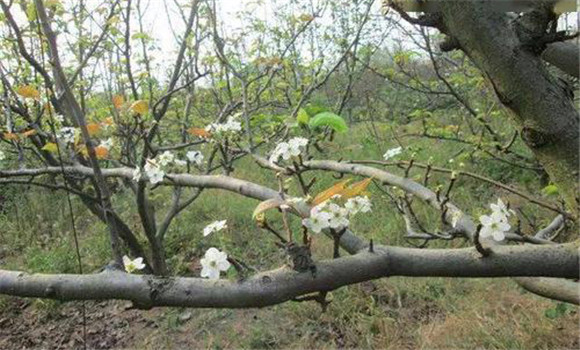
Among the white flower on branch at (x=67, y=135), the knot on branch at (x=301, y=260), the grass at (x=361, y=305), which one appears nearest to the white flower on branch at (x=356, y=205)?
the knot on branch at (x=301, y=260)

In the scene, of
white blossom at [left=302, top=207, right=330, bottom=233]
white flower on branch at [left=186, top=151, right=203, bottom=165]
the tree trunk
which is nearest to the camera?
the tree trunk

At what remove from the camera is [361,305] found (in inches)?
137

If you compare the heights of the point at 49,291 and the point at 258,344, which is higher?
the point at 49,291

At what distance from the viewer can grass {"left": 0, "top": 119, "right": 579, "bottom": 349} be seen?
299 centimetres

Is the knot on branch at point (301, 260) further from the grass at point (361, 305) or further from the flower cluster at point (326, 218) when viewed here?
the grass at point (361, 305)

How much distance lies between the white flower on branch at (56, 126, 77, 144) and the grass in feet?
4.32

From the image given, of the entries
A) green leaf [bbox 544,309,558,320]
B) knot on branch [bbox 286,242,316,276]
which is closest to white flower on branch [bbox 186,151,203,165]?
green leaf [bbox 544,309,558,320]

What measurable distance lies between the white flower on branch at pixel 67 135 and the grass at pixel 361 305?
51.9 inches

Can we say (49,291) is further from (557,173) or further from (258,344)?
(258,344)

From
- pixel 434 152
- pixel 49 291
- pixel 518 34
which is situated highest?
pixel 518 34

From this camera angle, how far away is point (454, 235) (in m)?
1.18

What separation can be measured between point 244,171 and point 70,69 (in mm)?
2389

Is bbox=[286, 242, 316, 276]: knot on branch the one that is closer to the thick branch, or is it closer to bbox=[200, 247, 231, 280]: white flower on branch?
the thick branch

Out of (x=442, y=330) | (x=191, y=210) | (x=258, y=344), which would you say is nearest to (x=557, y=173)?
(x=442, y=330)
